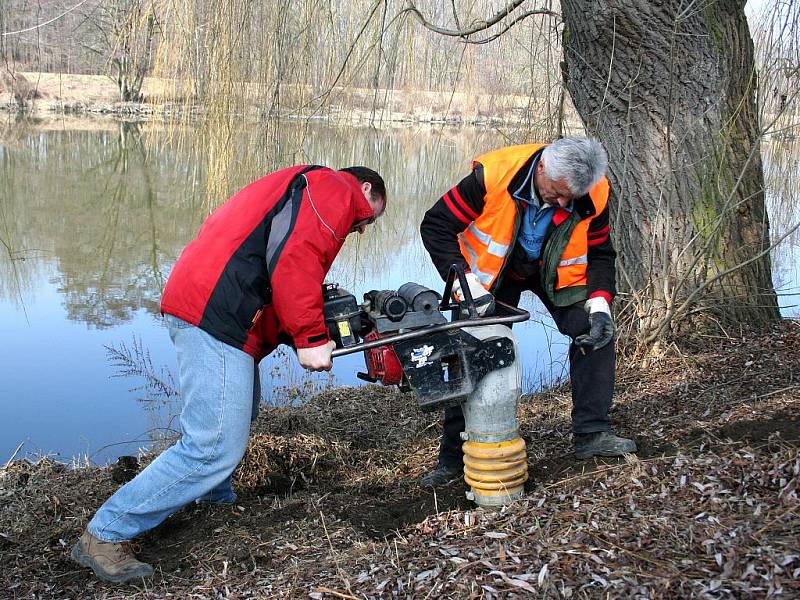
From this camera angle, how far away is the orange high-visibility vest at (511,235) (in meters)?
3.96

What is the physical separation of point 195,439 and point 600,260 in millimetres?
2089

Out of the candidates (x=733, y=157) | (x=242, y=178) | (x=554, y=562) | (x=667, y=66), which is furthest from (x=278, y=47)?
(x=554, y=562)

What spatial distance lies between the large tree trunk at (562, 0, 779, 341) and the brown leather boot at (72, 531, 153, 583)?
13.2ft

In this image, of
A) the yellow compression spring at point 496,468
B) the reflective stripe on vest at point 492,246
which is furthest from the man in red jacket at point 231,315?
the yellow compression spring at point 496,468

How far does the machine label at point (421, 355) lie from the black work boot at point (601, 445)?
107 centimetres

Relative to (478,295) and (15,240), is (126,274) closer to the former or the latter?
(15,240)

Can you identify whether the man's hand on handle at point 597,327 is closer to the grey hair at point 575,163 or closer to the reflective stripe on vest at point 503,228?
the reflective stripe on vest at point 503,228

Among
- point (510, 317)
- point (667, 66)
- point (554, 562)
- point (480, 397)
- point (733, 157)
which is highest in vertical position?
point (667, 66)

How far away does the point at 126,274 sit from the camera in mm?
11516

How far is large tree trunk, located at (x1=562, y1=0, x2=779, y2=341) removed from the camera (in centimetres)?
602

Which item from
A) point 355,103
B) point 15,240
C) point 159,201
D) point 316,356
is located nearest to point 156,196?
point 159,201

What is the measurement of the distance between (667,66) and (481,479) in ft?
12.0

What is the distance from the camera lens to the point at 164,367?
8.46 meters

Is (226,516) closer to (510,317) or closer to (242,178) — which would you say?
(510,317)
